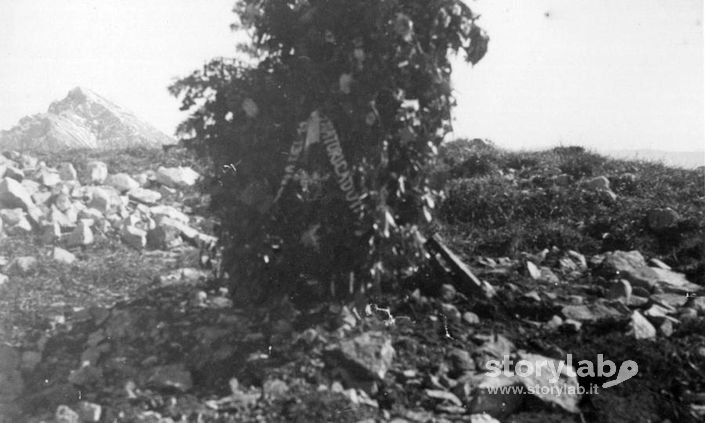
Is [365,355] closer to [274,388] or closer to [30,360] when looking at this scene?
[274,388]

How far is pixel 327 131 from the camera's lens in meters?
4.09

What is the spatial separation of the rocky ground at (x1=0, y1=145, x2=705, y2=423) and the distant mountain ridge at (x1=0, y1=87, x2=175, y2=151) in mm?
10329

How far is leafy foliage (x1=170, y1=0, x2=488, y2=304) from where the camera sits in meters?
4.05

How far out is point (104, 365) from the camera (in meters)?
4.05

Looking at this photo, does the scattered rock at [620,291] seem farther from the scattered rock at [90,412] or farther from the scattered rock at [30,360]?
the scattered rock at [30,360]

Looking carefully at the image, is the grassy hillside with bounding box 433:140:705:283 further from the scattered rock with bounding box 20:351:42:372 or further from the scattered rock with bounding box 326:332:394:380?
the scattered rock with bounding box 20:351:42:372

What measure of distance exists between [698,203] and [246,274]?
20.7ft

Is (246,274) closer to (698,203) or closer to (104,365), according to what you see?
(104,365)

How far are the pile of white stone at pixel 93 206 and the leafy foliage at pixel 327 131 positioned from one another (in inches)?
42.3

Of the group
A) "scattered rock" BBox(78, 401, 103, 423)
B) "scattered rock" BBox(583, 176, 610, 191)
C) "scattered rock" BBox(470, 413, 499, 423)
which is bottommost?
"scattered rock" BBox(470, 413, 499, 423)

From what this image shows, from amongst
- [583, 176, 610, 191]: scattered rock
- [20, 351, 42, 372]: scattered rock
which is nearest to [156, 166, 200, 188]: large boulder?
[20, 351, 42, 372]: scattered rock

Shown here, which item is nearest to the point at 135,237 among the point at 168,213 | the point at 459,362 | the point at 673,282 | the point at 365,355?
the point at 168,213

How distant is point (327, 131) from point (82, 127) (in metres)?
18.0

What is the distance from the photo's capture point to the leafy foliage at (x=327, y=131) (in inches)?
159
